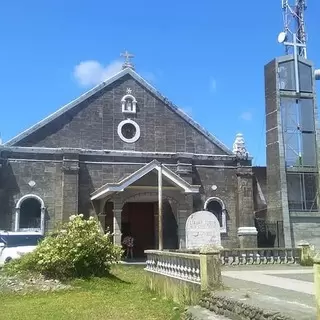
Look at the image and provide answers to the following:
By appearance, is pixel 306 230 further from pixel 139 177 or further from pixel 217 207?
pixel 139 177

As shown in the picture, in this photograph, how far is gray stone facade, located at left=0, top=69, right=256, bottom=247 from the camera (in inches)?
930

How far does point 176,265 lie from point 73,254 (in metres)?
4.17

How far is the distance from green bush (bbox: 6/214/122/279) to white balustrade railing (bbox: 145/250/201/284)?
1690 mm

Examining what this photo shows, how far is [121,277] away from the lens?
1703cm

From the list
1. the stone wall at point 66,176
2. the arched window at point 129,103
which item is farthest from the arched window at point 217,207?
the arched window at point 129,103

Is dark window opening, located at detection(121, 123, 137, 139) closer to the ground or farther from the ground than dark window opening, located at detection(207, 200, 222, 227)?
farther from the ground

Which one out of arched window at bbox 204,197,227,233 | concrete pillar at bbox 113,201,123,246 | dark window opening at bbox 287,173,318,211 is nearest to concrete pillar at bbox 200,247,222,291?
concrete pillar at bbox 113,201,123,246

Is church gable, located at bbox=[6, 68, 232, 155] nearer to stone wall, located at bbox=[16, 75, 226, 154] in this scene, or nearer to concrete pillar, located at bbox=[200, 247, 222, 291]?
stone wall, located at bbox=[16, 75, 226, 154]

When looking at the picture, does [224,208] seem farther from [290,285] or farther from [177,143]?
[290,285]

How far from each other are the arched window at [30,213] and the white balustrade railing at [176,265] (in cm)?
1027

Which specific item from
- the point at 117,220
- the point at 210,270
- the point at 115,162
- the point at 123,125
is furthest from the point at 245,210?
the point at 210,270

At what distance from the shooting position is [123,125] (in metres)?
25.7

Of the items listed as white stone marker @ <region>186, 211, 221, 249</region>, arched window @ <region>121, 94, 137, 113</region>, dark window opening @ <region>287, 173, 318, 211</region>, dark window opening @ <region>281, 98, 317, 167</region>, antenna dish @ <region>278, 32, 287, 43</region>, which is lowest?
white stone marker @ <region>186, 211, 221, 249</region>

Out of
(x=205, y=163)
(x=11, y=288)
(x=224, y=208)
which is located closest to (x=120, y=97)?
(x=205, y=163)
